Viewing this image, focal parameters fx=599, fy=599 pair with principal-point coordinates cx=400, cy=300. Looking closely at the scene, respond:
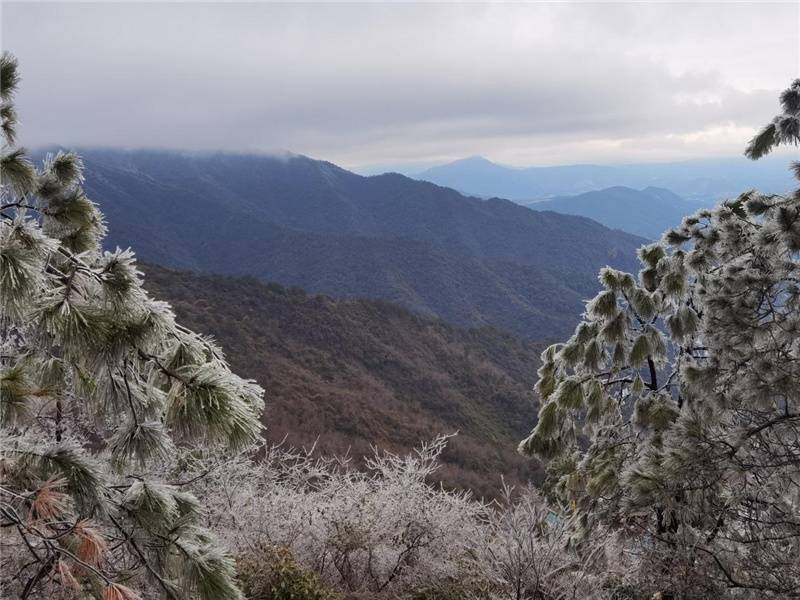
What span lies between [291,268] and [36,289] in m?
129

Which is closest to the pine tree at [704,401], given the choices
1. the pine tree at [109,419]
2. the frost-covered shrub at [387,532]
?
the frost-covered shrub at [387,532]

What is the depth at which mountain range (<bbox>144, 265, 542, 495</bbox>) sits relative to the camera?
31547 millimetres

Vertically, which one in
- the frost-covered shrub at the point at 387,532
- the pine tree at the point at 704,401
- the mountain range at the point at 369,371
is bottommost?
the mountain range at the point at 369,371

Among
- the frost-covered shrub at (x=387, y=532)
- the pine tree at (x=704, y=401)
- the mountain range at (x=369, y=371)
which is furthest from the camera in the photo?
the mountain range at (x=369, y=371)

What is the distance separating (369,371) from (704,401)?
44.2 m

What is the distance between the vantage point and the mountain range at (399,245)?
109 metres

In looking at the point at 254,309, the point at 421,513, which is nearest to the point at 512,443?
the point at 254,309

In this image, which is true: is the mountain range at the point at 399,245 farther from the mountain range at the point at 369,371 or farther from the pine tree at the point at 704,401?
the pine tree at the point at 704,401

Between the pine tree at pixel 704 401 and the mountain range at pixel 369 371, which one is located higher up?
the pine tree at pixel 704 401

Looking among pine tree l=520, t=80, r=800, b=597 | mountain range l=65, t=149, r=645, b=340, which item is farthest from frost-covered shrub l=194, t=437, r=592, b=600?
mountain range l=65, t=149, r=645, b=340

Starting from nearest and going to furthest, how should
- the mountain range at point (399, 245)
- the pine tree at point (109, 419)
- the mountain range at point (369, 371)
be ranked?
1. the pine tree at point (109, 419)
2. the mountain range at point (369, 371)
3. the mountain range at point (399, 245)

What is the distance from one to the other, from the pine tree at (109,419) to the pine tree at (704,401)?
2.67 m

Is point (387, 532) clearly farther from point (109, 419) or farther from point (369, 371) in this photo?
point (369, 371)

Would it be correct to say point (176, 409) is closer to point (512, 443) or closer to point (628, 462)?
point (628, 462)
